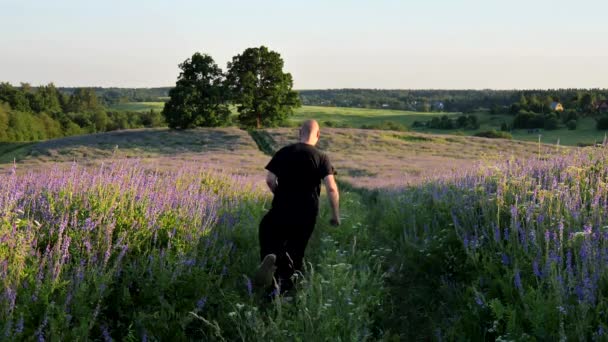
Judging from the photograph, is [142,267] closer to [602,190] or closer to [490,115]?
[602,190]

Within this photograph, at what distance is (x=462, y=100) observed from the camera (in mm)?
138625

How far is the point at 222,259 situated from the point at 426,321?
2649 millimetres

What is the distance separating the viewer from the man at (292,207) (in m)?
6.24

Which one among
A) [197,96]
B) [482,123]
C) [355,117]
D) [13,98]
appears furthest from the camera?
[355,117]

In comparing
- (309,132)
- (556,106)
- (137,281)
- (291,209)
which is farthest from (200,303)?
(556,106)

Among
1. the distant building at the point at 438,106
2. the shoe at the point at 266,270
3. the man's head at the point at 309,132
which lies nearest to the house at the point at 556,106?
the distant building at the point at 438,106

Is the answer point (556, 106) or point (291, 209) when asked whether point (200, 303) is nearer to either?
point (291, 209)

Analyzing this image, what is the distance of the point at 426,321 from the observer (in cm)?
584

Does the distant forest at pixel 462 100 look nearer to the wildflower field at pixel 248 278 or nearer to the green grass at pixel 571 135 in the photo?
the green grass at pixel 571 135

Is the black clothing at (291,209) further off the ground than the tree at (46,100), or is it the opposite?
the tree at (46,100)

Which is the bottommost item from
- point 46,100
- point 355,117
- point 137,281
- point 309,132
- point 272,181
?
point 355,117

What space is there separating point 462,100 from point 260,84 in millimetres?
93603

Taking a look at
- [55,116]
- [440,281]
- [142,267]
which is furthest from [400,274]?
[55,116]

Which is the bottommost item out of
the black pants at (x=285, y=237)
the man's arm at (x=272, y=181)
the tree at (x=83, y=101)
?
the black pants at (x=285, y=237)
